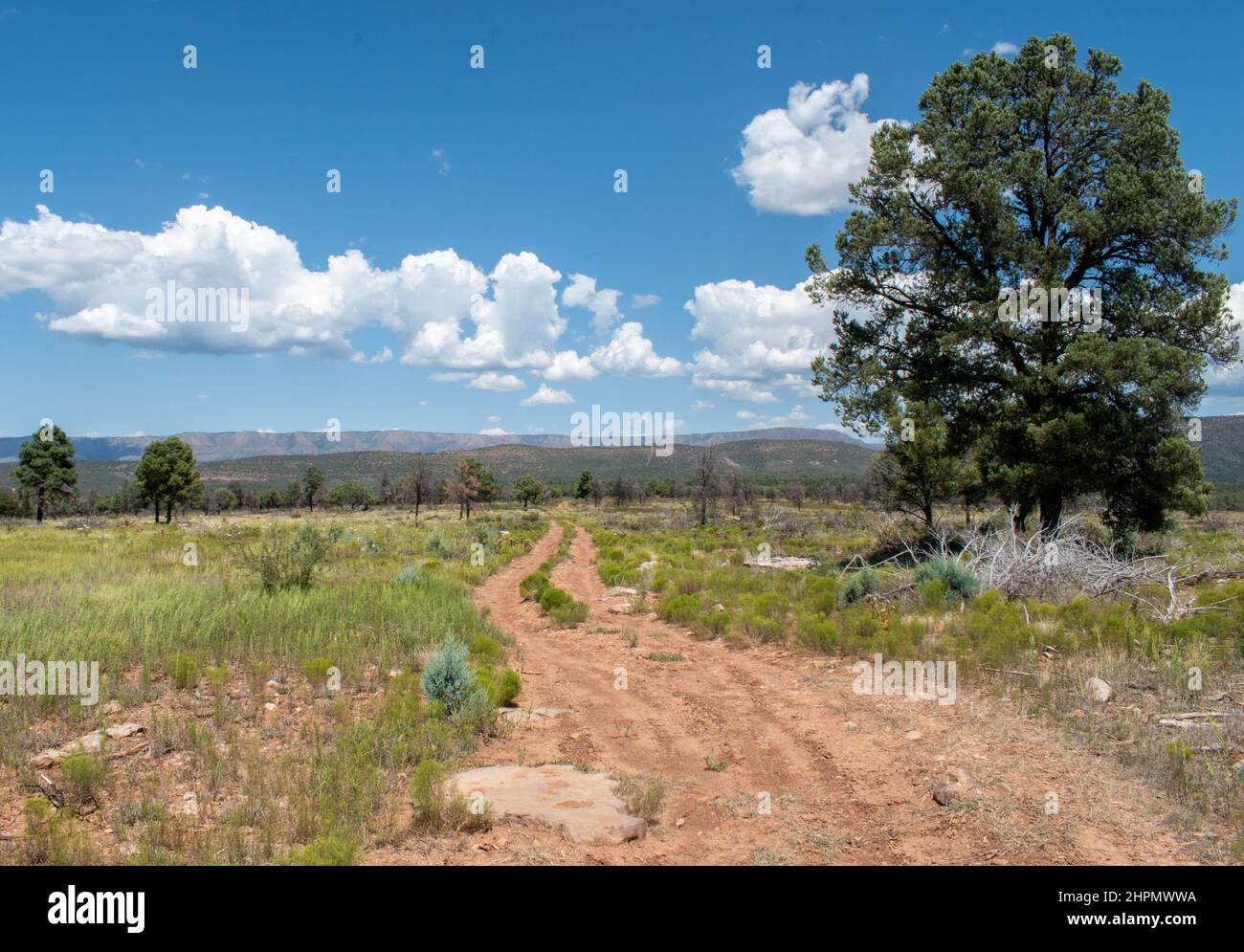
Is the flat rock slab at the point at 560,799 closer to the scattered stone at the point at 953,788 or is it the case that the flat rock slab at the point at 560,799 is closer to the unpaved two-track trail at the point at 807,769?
the unpaved two-track trail at the point at 807,769

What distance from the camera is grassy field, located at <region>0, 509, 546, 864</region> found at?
479 centimetres

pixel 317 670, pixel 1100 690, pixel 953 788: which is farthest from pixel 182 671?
pixel 1100 690

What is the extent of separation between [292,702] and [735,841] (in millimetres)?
5638

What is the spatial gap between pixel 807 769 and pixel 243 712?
6.12 meters

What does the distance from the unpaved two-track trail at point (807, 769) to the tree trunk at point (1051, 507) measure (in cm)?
1045

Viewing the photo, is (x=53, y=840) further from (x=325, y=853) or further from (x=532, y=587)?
(x=532, y=587)

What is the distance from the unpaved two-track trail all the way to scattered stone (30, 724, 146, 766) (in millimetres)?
3434

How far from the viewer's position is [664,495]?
117 m
